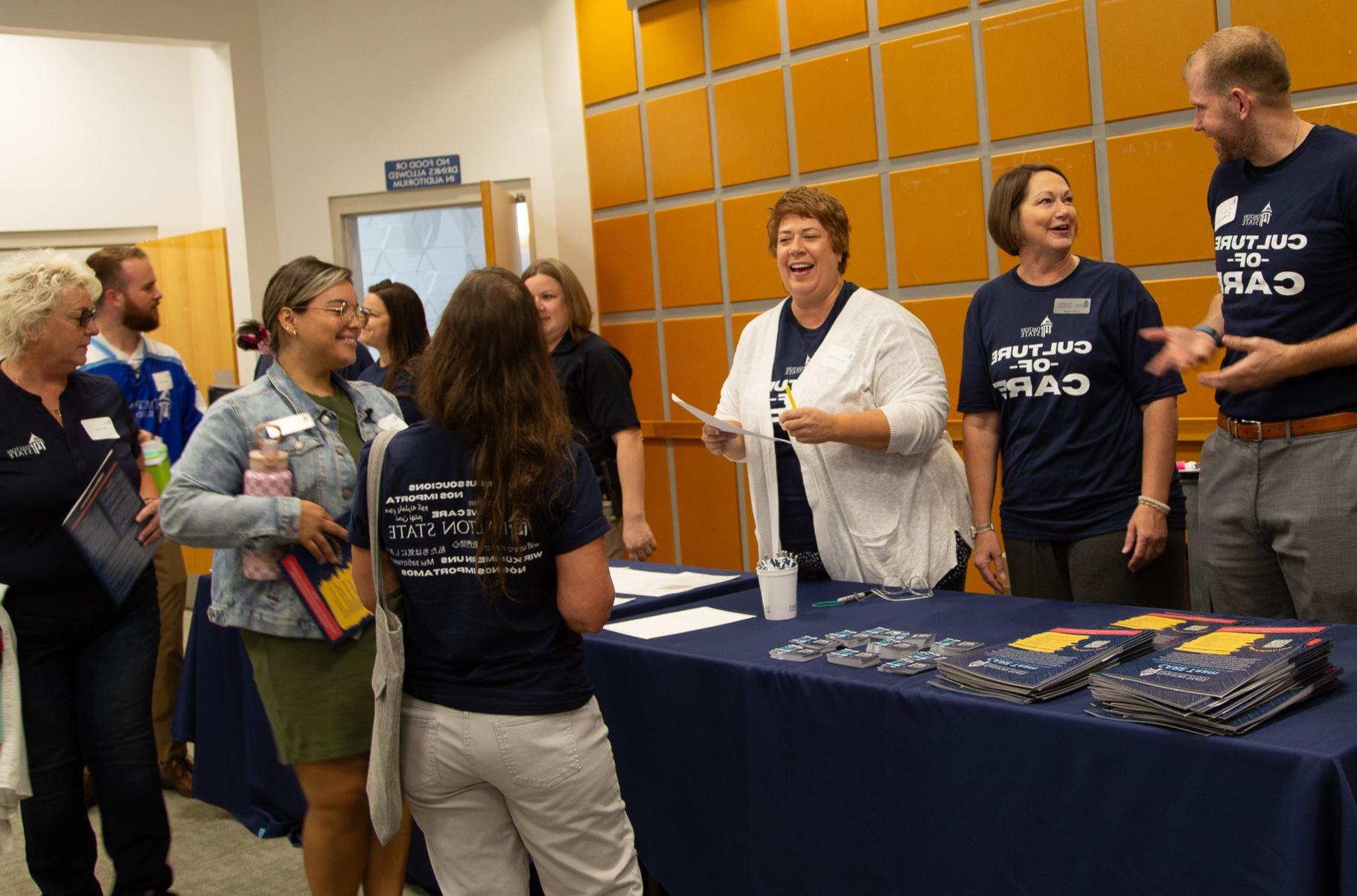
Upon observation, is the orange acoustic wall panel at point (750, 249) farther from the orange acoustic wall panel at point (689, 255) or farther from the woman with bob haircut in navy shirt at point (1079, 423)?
the woman with bob haircut in navy shirt at point (1079, 423)

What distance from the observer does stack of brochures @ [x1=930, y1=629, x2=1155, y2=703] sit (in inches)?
69.4

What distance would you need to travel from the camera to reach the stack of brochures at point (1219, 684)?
5.07 ft

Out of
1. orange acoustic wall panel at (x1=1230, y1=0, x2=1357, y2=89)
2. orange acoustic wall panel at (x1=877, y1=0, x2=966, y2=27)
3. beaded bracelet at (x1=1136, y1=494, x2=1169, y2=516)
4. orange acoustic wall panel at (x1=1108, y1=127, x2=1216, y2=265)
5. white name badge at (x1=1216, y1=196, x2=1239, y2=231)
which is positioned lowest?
beaded bracelet at (x1=1136, y1=494, x2=1169, y2=516)

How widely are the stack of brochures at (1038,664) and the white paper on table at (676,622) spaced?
700 millimetres

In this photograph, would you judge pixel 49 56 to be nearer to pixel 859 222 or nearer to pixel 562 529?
pixel 859 222

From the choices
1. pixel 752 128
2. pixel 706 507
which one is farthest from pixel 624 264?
pixel 706 507

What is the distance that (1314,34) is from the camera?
3484 millimetres

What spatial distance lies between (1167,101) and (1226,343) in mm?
1896

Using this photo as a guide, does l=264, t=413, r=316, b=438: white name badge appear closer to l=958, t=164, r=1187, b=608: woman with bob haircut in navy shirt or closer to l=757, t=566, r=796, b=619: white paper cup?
l=757, t=566, r=796, b=619: white paper cup

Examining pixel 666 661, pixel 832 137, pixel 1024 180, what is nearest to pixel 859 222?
pixel 832 137

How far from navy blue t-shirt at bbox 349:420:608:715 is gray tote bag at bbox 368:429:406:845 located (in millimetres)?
18

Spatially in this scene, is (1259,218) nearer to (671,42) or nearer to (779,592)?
(779,592)

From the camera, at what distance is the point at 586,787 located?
1799 mm

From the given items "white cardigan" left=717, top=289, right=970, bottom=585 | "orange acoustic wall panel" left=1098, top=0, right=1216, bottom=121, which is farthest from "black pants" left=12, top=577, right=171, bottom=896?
"orange acoustic wall panel" left=1098, top=0, right=1216, bottom=121
